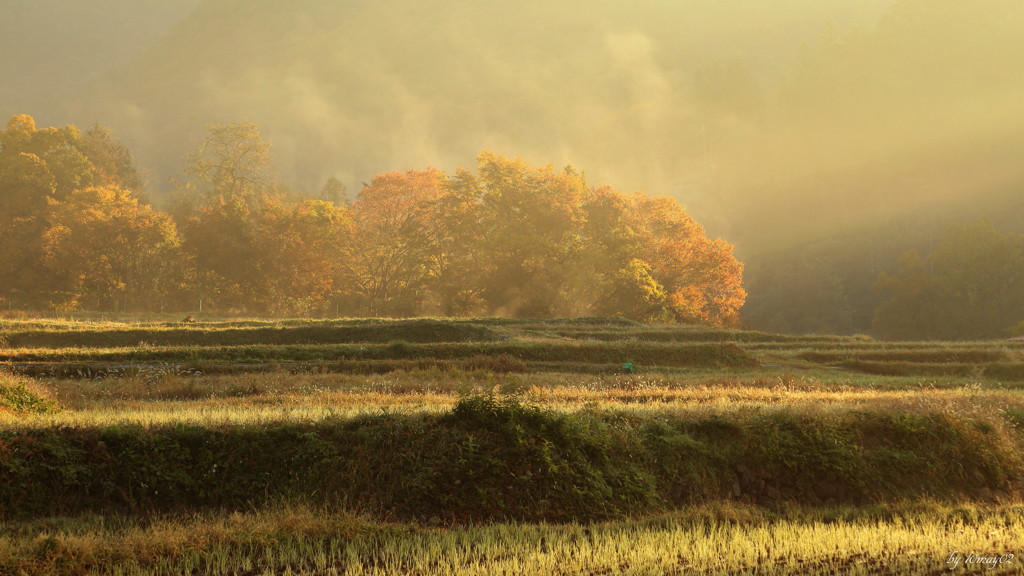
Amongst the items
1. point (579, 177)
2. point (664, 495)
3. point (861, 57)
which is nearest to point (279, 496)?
point (664, 495)

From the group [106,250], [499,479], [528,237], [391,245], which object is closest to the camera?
[499,479]

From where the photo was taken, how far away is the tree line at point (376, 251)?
61.2 metres

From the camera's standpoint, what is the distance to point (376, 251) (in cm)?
6950

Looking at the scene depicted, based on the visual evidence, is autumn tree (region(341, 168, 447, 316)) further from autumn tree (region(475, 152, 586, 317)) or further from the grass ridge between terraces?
the grass ridge between terraces

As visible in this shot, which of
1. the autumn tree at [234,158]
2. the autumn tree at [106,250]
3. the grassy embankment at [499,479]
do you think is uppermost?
the autumn tree at [234,158]

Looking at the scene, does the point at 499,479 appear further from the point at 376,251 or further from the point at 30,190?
the point at 30,190

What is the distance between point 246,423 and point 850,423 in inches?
426

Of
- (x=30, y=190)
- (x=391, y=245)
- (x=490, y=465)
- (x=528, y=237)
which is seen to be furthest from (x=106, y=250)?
(x=490, y=465)

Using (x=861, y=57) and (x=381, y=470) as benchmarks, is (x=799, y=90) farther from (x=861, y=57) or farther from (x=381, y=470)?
(x=381, y=470)

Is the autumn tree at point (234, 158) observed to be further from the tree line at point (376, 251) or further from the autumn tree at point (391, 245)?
the autumn tree at point (391, 245)

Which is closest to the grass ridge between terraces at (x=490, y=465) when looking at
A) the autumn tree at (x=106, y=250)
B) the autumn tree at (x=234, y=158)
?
the autumn tree at (x=106, y=250)

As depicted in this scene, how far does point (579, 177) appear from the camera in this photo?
73.1m

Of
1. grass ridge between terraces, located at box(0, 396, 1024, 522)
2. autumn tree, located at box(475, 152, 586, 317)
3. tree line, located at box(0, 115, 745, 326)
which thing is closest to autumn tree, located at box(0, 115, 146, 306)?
tree line, located at box(0, 115, 745, 326)

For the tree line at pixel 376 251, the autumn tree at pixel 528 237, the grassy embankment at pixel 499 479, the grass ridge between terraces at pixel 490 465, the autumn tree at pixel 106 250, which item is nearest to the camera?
the grassy embankment at pixel 499 479
